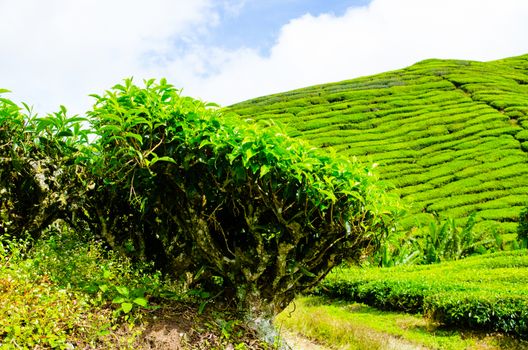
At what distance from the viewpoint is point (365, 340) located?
24.0ft

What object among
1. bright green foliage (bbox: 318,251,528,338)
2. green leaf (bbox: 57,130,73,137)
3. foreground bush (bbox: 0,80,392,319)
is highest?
green leaf (bbox: 57,130,73,137)

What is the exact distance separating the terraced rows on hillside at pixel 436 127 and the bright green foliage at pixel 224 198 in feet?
41.7

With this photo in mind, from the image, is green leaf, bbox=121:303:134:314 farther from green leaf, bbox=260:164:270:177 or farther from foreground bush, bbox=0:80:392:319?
green leaf, bbox=260:164:270:177

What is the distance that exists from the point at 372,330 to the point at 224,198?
541 cm

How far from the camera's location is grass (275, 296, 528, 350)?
7512mm

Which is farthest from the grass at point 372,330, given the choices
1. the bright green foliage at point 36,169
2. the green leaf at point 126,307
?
the bright green foliage at point 36,169

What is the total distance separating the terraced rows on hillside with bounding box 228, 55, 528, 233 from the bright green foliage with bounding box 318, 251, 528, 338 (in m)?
3.72

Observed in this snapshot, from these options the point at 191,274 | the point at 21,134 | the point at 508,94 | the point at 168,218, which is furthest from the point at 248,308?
the point at 508,94

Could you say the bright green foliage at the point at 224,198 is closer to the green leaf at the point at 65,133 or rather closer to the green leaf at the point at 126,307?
the green leaf at the point at 65,133

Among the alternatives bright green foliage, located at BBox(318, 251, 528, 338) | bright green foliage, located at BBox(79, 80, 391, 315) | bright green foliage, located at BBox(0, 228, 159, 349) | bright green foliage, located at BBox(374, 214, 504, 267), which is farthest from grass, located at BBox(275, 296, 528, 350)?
bright green foliage, located at BBox(374, 214, 504, 267)

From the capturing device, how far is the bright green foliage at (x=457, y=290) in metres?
9.55

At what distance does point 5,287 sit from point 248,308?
229cm

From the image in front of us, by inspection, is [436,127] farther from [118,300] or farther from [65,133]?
[118,300]

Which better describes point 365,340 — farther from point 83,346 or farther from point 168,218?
point 83,346
